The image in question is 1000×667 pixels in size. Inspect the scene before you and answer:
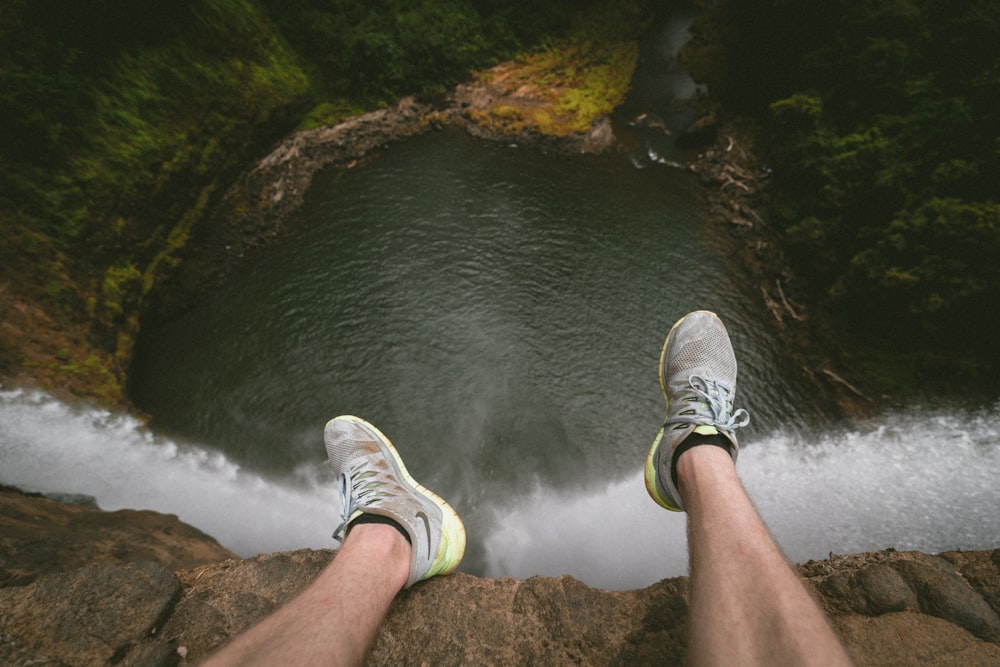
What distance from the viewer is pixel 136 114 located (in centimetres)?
735

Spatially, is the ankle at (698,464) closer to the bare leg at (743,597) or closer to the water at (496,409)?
the bare leg at (743,597)

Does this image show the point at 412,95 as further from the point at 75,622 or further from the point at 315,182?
the point at 75,622

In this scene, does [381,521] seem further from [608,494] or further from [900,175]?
[900,175]

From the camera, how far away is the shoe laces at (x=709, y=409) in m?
2.49

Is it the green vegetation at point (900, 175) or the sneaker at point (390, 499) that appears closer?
the sneaker at point (390, 499)

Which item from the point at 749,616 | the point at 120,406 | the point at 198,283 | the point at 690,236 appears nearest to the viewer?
the point at 749,616

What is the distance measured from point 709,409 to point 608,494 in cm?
283

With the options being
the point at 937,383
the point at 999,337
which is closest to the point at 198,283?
the point at 937,383

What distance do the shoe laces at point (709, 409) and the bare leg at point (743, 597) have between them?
481 mm

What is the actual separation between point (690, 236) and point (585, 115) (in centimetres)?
502

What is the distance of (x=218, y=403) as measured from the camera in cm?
596

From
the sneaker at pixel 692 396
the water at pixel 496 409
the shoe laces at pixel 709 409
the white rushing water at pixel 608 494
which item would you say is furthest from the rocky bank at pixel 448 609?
the water at pixel 496 409

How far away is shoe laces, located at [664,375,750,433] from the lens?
249 cm

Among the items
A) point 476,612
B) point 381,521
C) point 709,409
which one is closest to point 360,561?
point 381,521
